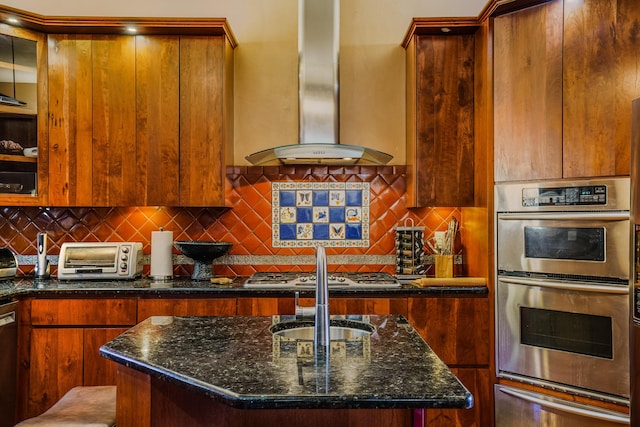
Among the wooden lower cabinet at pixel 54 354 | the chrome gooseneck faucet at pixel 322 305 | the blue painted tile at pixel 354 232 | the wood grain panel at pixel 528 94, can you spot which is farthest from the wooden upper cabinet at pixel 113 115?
the wood grain panel at pixel 528 94

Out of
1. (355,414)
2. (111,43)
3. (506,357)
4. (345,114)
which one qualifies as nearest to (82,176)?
(111,43)

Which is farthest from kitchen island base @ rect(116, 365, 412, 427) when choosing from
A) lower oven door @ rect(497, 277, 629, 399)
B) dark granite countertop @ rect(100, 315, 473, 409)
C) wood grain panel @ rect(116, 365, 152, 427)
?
lower oven door @ rect(497, 277, 629, 399)

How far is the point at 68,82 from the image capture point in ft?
10.1

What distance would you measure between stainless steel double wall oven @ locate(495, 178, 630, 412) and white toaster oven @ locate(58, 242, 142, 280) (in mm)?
2265

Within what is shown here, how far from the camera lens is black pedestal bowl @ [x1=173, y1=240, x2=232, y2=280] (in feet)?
10.1

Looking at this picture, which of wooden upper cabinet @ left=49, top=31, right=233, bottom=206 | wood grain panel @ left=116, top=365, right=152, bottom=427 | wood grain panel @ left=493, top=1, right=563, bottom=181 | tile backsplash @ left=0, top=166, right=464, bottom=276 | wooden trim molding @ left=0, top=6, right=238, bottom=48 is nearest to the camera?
wood grain panel @ left=116, top=365, right=152, bottom=427

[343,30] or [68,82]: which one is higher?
[343,30]

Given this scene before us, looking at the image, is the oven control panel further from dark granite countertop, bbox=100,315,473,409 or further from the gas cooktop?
dark granite countertop, bbox=100,315,473,409

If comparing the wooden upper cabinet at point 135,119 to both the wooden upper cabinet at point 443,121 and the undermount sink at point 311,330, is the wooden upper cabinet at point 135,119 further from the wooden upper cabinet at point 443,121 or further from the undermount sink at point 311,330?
the undermount sink at point 311,330

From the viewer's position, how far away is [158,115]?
122 inches

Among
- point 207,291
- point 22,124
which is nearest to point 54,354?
point 207,291

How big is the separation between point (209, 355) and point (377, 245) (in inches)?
87.9

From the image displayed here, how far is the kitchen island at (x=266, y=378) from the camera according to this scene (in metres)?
1.06

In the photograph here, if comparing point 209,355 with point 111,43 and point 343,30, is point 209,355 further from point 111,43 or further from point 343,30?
point 343,30
